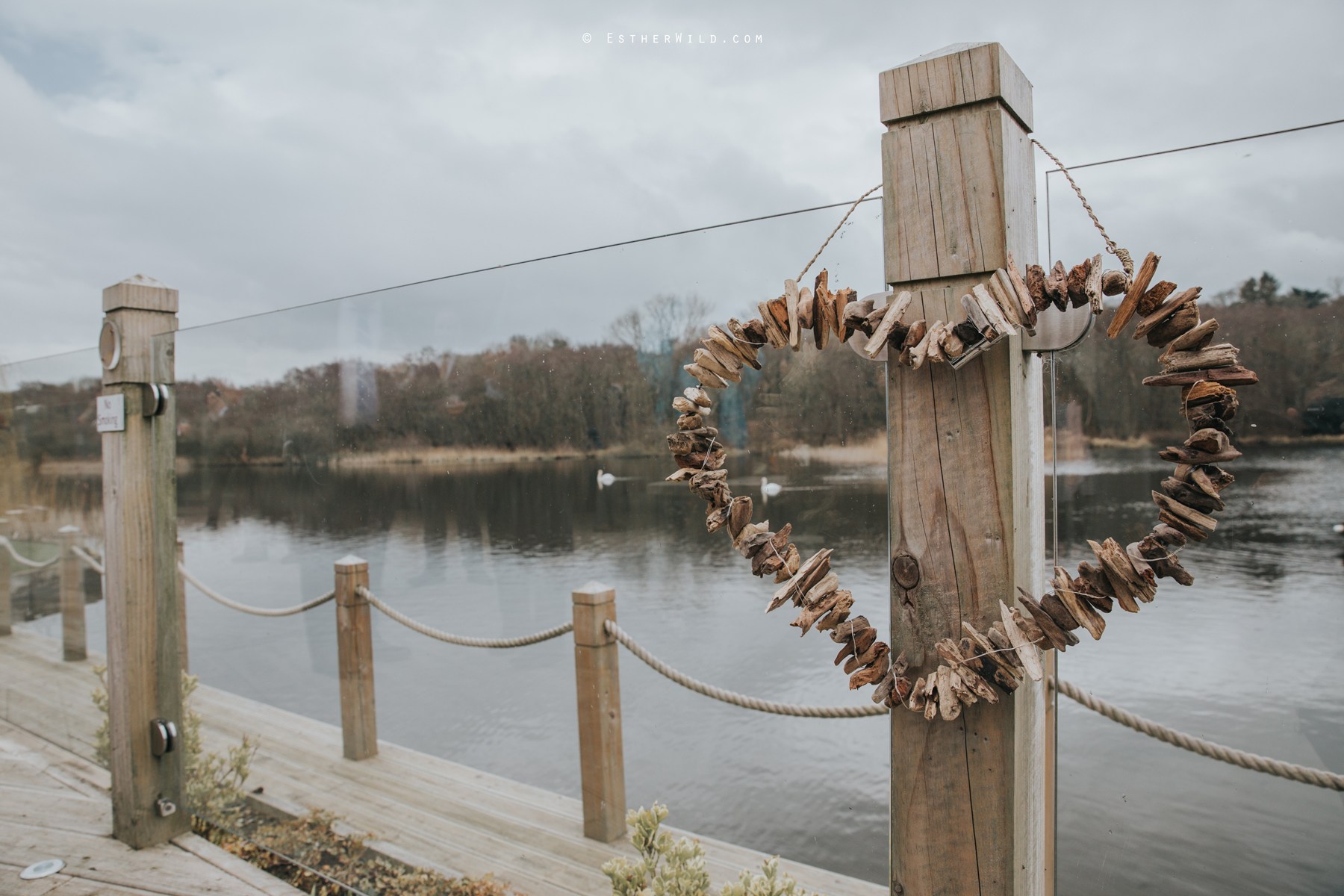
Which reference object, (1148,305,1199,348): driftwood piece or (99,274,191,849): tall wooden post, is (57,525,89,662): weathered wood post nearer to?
(99,274,191,849): tall wooden post

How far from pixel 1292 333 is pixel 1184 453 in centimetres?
110

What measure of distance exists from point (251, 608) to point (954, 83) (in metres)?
2.84

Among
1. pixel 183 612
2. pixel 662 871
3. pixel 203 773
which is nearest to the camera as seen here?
pixel 662 871

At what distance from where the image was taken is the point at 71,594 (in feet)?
11.2

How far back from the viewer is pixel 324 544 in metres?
2.50

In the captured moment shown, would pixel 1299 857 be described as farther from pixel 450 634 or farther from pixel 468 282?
pixel 468 282

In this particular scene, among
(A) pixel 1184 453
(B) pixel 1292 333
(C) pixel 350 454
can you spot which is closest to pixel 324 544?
(C) pixel 350 454

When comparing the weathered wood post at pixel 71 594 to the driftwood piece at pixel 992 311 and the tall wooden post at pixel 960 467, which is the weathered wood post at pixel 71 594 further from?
the driftwood piece at pixel 992 311

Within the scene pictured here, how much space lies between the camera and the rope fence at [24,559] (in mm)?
3476

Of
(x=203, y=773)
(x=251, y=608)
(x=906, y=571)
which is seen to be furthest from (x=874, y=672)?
(x=251, y=608)

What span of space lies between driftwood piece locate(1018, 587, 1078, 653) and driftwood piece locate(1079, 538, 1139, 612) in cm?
7

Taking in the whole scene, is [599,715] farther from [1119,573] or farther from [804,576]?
[1119,573]

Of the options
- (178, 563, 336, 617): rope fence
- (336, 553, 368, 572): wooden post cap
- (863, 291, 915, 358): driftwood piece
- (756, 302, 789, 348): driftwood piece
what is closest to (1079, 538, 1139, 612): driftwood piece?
(863, 291, 915, 358): driftwood piece

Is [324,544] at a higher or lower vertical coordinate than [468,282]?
lower
